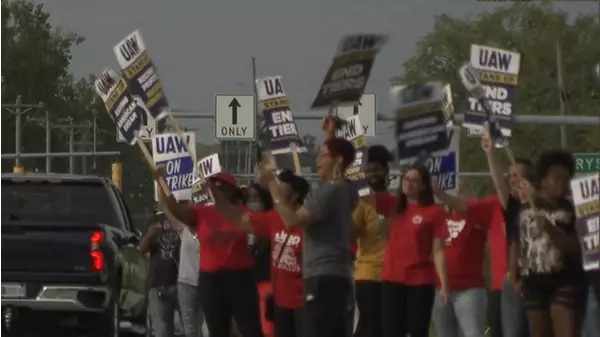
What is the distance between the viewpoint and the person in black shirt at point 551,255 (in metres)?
10.6

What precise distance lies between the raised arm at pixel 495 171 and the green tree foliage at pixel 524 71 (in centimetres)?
2826

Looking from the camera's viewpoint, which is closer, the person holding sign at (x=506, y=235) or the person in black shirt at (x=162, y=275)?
the person holding sign at (x=506, y=235)

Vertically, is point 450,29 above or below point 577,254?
above

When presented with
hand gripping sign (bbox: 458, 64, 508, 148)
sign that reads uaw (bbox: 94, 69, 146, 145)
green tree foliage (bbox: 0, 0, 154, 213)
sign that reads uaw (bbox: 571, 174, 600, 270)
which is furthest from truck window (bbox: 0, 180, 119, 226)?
green tree foliage (bbox: 0, 0, 154, 213)

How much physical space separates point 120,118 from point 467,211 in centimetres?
404

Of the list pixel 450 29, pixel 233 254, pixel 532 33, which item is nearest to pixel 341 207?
pixel 233 254

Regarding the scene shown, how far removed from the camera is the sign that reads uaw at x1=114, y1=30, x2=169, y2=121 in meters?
14.6

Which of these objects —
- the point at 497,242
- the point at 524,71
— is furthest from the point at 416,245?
the point at 524,71

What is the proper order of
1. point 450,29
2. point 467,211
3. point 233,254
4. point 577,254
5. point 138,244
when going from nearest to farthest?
point 577,254
point 467,211
point 233,254
point 138,244
point 450,29

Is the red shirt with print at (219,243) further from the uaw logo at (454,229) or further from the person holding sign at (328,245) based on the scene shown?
the person holding sign at (328,245)

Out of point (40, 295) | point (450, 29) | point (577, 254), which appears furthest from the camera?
point (450, 29)

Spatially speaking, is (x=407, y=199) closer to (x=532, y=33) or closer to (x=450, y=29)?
(x=532, y=33)

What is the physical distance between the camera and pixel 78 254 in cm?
1490

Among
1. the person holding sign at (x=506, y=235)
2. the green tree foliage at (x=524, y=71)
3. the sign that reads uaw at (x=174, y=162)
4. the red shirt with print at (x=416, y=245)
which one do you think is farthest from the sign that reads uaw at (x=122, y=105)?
the green tree foliage at (x=524, y=71)
